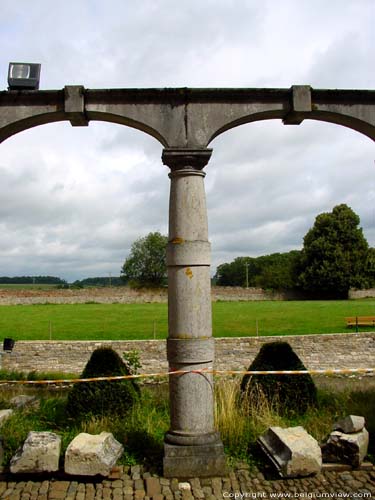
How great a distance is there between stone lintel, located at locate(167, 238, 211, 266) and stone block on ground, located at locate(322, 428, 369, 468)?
2441 mm

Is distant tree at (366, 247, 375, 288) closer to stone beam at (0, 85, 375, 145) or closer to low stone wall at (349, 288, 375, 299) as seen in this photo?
low stone wall at (349, 288, 375, 299)

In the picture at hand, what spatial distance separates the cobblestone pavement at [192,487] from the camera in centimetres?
434

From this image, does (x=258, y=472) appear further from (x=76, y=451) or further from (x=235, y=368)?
(x=235, y=368)

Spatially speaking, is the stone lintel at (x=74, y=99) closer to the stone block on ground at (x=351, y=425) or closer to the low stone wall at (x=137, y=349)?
the stone block on ground at (x=351, y=425)

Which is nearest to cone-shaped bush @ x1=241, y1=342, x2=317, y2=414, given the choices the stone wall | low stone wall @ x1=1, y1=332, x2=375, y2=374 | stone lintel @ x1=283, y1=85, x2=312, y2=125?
stone lintel @ x1=283, y1=85, x2=312, y2=125

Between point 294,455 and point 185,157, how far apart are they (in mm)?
3406

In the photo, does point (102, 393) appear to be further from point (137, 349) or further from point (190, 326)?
point (137, 349)

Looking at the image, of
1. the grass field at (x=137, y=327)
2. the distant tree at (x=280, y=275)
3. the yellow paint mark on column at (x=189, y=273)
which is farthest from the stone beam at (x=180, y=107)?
the distant tree at (x=280, y=275)

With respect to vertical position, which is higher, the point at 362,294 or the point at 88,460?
the point at 362,294

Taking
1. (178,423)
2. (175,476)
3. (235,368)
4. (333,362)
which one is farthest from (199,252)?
(333,362)

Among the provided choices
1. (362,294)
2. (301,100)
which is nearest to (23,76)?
(301,100)

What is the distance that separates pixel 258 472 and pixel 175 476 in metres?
0.89

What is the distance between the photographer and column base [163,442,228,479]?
185 inches

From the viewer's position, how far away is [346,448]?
4.90m
